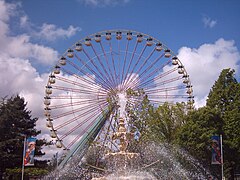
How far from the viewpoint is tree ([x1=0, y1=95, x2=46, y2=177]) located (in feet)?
134

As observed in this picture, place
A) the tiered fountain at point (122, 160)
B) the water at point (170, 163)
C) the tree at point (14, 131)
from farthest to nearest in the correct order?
the tree at point (14, 131) < the water at point (170, 163) < the tiered fountain at point (122, 160)

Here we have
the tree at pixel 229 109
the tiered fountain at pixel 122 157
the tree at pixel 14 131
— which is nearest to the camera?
the tiered fountain at pixel 122 157

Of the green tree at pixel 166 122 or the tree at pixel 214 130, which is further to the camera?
the green tree at pixel 166 122

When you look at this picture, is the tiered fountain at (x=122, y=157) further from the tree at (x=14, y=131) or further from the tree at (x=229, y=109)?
the tree at (x=14, y=131)

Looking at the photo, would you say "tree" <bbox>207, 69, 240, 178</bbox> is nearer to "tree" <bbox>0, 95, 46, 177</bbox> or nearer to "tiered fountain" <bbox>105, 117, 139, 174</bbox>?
"tiered fountain" <bbox>105, 117, 139, 174</bbox>

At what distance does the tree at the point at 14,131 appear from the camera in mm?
40969

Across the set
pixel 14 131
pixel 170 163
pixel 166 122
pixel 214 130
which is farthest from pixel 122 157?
pixel 14 131

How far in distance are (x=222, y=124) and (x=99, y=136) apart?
515 inches

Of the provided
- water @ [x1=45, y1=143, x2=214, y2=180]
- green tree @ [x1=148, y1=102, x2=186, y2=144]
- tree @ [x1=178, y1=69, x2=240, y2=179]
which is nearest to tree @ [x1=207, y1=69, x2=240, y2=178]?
tree @ [x1=178, y1=69, x2=240, y2=179]

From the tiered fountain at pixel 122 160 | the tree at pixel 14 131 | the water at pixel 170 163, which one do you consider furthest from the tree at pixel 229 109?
the tree at pixel 14 131

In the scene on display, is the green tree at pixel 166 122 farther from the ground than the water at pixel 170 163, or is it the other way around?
the green tree at pixel 166 122

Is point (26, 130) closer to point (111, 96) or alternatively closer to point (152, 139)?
point (111, 96)

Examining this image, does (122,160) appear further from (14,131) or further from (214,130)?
(14,131)

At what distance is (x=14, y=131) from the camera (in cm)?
4344
